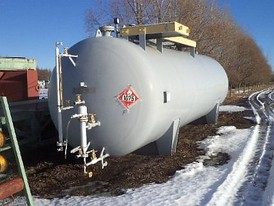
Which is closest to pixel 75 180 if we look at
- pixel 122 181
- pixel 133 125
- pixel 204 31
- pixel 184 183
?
pixel 122 181

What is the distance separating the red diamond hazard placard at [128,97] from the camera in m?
5.57

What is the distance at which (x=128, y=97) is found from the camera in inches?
220

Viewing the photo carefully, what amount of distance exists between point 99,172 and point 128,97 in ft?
4.79

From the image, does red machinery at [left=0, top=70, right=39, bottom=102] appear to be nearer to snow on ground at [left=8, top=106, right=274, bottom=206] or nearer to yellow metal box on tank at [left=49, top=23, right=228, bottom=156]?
yellow metal box on tank at [left=49, top=23, right=228, bottom=156]

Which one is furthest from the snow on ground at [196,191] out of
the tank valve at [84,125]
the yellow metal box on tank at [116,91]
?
the yellow metal box on tank at [116,91]

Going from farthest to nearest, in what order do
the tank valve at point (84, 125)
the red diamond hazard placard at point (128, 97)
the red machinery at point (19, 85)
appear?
1. the red machinery at point (19, 85)
2. the red diamond hazard placard at point (128, 97)
3. the tank valve at point (84, 125)

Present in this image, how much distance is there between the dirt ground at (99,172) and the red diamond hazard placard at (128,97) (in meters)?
1.21

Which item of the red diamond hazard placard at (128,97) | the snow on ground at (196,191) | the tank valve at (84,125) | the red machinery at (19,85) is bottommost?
the snow on ground at (196,191)

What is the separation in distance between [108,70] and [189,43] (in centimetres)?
356

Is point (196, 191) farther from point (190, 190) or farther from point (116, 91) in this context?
point (116, 91)

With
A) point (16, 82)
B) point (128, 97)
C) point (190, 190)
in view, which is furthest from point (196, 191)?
point (16, 82)

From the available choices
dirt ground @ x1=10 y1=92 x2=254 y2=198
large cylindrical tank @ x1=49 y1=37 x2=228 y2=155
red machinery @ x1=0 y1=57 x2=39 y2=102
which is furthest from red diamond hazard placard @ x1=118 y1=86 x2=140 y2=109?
red machinery @ x1=0 y1=57 x2=39 y2=102

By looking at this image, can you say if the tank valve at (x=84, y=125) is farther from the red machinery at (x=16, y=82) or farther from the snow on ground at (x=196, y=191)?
the red machinery at (x=16, y=82)

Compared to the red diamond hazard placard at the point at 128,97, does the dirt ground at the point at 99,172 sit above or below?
below
